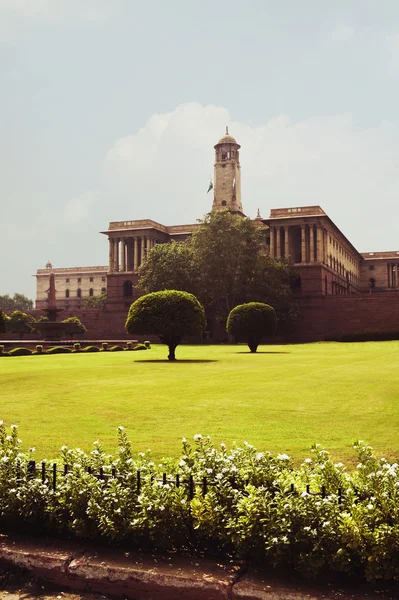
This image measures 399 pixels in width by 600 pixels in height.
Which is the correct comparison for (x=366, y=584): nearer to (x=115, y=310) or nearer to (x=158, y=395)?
(x=158, y=395)

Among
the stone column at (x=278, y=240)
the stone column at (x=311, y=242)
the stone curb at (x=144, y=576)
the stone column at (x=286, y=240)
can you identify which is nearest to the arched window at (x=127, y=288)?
the stone column at (x=278, y=240)

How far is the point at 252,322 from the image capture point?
3784cm

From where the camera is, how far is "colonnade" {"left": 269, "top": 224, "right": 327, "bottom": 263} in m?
72.6

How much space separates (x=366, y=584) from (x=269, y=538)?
0.80m

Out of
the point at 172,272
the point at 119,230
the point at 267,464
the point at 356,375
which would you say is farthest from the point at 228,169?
the point at 267,464

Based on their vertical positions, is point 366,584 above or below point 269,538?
below

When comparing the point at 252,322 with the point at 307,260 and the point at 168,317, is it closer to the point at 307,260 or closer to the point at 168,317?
the point at 168,317

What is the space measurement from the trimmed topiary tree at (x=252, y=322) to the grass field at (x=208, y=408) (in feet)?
54.0

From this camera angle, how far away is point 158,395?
15359 millimetres

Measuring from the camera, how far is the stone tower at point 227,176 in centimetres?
8694

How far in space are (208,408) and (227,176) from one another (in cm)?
7686

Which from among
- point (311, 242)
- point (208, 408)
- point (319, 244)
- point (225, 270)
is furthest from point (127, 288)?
point (208, 408)

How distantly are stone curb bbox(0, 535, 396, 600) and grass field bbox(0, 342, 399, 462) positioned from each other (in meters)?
3.53

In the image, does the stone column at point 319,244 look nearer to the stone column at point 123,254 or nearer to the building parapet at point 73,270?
the stone column at point 123,254
